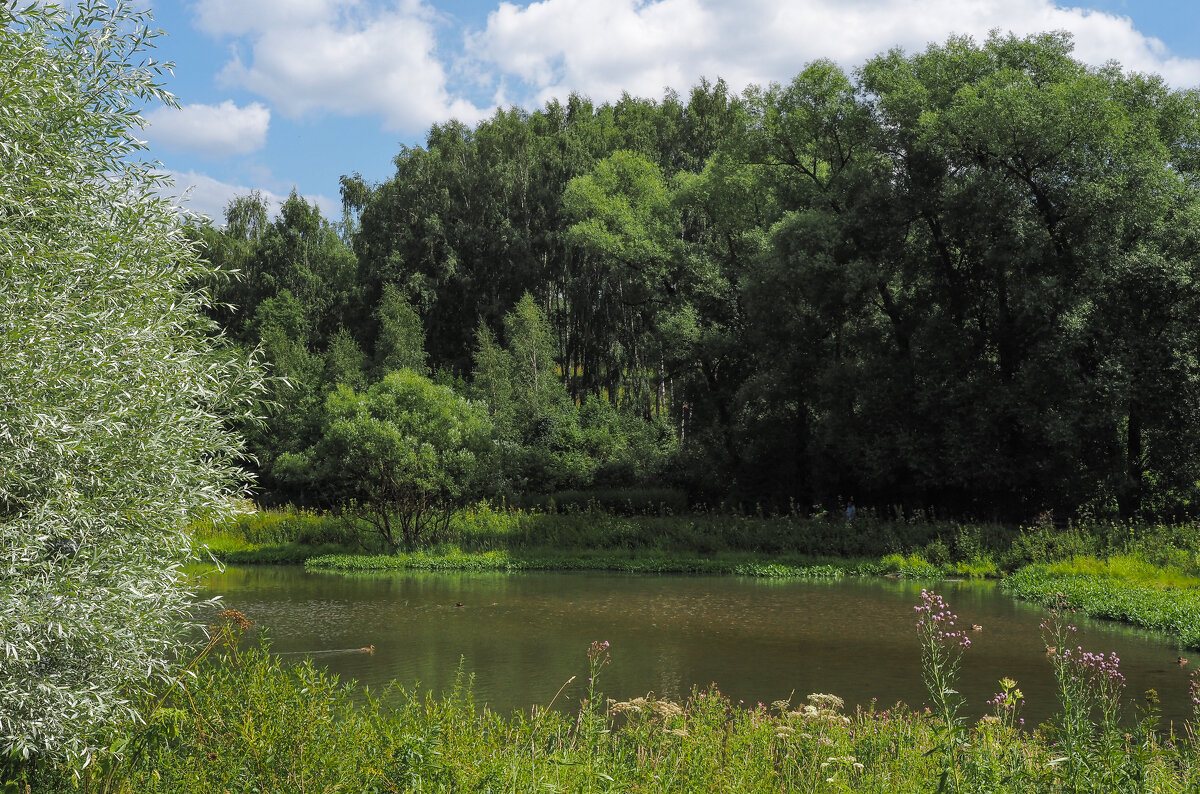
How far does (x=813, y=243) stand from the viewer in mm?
28078

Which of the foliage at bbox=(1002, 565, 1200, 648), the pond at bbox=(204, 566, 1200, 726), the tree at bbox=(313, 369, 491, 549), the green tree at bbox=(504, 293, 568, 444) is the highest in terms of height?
the green tree at bbox=(504, 293, 568, 444)

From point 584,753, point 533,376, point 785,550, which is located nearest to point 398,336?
point 533,376

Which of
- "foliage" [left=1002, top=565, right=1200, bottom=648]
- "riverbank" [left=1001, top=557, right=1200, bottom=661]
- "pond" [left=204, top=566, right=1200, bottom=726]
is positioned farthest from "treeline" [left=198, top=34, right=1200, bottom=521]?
"pond" [left=204, top=566, right=1200, bottom=726]

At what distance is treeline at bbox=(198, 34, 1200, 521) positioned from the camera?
23.1 metres

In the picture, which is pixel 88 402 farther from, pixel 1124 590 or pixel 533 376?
pixel 533 376

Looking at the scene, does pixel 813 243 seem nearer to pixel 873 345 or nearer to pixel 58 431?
pixel 873 345

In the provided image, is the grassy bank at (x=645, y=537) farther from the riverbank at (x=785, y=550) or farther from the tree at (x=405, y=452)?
the tree at (x=405, y=452)

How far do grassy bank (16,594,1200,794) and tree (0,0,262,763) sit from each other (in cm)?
42

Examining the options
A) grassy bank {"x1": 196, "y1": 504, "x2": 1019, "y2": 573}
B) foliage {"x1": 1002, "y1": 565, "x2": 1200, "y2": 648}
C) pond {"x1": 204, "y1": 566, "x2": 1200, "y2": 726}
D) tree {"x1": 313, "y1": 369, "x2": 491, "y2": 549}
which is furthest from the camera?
→ tree {"x1": 313, "y1": 369, "x2": 491, "y2": 549}

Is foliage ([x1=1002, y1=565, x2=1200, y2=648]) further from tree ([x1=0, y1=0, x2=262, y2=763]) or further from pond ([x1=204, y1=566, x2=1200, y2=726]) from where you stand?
tree ([x1=0, y1=0, x2=262, y2=763])

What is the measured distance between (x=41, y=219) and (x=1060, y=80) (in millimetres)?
27306

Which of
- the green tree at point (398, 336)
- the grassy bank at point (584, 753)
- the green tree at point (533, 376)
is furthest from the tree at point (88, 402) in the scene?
the green tree at point (398, 336)

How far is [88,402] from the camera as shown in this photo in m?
5.98

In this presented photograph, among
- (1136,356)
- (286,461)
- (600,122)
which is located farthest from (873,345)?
(600,122)
